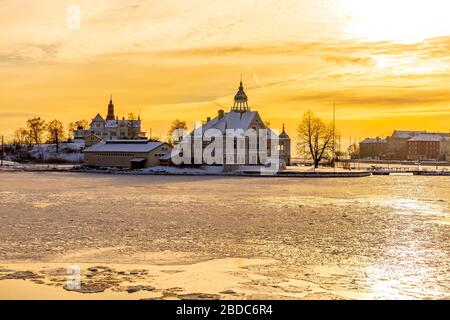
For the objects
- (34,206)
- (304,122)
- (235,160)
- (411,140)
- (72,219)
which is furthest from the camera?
(411,140)

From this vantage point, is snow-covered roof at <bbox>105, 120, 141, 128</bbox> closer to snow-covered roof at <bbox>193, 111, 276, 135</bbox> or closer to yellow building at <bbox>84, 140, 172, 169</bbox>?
yellow building at <bbox>84, 140, 172, 169</bbox>

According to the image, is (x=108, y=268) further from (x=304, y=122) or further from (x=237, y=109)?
(x=304, y=122)

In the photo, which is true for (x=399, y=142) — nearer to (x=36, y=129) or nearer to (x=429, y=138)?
(x=429, y=138)

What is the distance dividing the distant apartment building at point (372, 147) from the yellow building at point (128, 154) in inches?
4869

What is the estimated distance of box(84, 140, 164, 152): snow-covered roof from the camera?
78375mm

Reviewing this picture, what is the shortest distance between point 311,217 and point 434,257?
922 centimetres

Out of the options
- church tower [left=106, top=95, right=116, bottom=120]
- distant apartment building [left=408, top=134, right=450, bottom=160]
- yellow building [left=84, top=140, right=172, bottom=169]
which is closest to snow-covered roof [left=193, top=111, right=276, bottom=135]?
yellow building [left=84, top=140, right=172, bottom=169]

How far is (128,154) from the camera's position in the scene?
7888 cm

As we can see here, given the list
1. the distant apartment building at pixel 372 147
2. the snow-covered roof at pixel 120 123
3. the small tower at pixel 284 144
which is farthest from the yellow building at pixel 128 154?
the distant apartment building at pixel 372 147

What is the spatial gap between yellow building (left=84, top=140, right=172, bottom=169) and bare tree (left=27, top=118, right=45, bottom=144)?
65327 millimetres

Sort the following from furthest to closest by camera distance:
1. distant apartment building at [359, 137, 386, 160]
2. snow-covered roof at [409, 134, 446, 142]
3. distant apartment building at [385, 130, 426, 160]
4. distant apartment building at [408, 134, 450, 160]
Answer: distant apartment building at [359, 137, 386, 160] → distant apartment building at [385, 130, 426, 160] → snow-covered roof at [409, 134, 446, 142] → distant apartment building at [408, 134, 450, 160]

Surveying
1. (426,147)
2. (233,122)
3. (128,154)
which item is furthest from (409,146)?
(128,154)
